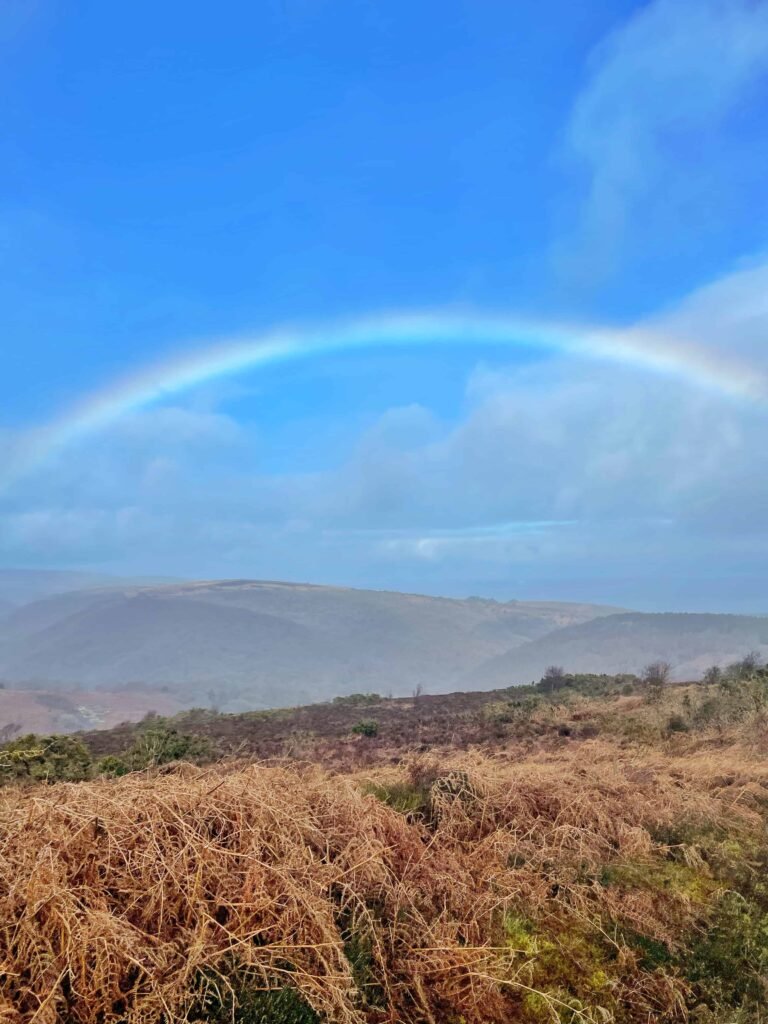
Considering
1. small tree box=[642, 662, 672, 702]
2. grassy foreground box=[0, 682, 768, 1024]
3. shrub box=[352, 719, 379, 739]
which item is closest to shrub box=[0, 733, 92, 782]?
grassy foreground box=[0, 682, 768, 1024]

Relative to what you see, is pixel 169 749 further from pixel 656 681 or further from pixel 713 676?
pixel 713 676

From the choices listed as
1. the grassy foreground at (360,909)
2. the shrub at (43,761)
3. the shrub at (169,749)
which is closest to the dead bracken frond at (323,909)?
the grassy foreground at (360,909)

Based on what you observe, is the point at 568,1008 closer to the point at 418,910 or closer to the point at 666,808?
the point at 418,910

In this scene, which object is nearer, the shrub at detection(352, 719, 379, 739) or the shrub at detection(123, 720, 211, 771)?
the shrub at detection(123, 720, 211, 771)

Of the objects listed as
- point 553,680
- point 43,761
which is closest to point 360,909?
point 43,761

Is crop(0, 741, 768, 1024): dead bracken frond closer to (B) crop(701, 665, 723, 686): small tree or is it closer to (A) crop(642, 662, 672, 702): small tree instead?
(A) crop(642, 662, 672, 702): small tree

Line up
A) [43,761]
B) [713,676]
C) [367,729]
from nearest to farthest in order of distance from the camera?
[43,761]
[367,729]
[713,676]

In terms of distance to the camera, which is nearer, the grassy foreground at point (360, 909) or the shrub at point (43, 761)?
the grassy foreground at point (360, 909)

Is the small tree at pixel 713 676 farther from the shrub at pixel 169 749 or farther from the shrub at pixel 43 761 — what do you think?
the shrub at pixel 43 761
